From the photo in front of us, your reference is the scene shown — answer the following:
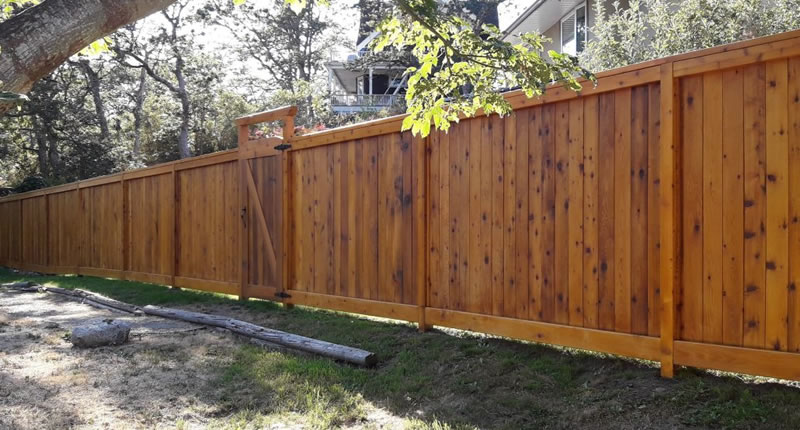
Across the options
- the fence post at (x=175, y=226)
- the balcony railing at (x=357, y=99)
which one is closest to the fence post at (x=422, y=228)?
the fence post at (x=175, y=226)

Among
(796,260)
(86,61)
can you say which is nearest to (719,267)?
(796,260)

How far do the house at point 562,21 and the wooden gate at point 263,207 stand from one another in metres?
6.68

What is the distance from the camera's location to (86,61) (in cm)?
2108

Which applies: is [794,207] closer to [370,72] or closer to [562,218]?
[562,218]

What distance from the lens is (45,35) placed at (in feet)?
8.44

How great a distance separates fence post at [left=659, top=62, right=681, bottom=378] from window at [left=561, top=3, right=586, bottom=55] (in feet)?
31.3

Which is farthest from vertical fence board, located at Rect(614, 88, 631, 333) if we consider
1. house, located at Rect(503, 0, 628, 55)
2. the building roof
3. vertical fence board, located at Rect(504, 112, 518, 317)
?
the building roof

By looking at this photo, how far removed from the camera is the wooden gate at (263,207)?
21.9 feet

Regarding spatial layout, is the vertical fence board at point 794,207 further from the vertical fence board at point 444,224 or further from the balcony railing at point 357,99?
the balcony railing at point 357,99

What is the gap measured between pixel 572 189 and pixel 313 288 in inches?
123

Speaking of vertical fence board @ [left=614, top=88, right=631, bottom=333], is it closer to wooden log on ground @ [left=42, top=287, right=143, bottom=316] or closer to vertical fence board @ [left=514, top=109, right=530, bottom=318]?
vertical fence board @ [left=514, top=109, right=530, bottom=318]

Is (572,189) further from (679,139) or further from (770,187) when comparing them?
(770,187)

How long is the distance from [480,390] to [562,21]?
39.5 feet

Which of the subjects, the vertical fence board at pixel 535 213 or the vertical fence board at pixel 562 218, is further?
the vertical fence board at pixel 535 213
